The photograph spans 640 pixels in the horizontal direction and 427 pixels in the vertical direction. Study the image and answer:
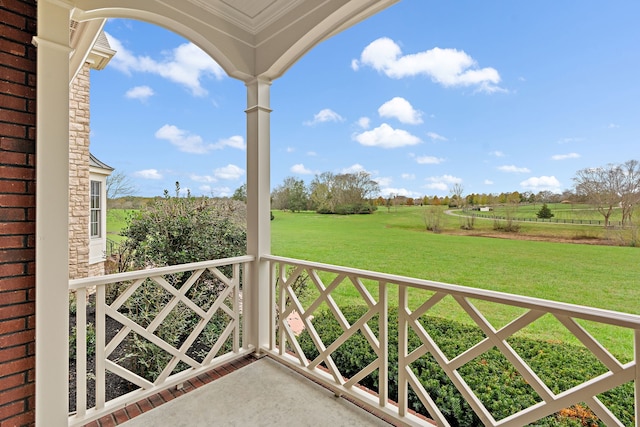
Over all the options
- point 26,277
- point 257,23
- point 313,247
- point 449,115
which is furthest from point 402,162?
point 26,277

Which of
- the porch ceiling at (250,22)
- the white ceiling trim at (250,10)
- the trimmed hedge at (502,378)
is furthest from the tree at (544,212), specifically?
the white ceiling trim at (250,10)

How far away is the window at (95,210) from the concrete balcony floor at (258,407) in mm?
3472

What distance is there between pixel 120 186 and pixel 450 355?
4.36 m

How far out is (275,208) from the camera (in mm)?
3561

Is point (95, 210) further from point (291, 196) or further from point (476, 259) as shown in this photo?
point (476, 259)

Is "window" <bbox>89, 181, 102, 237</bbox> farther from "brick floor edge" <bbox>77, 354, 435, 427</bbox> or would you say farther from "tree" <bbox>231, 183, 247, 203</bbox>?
"brick floor edge" <bbox>77, 354, 435, 427</bbox>

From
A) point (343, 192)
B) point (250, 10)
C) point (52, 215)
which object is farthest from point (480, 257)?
point (52, 215)

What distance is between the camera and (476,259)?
2664 mm

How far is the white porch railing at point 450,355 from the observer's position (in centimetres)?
130

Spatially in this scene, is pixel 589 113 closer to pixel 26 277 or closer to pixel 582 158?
pixel 582 158

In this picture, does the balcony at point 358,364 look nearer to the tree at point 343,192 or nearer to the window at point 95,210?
the tree at point 343,192

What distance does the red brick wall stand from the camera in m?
1.51

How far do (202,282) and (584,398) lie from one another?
3374mm

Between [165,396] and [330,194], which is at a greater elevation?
[330,194]
